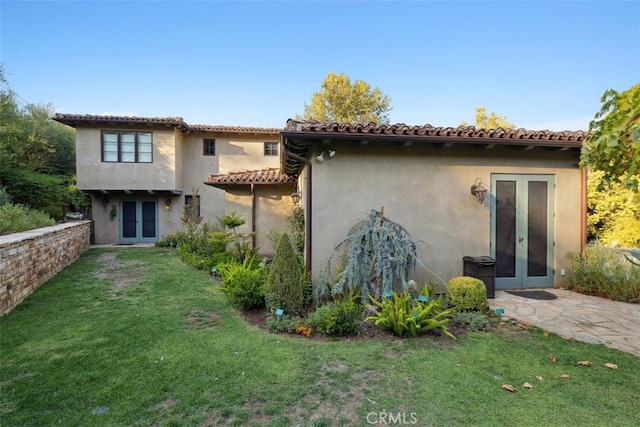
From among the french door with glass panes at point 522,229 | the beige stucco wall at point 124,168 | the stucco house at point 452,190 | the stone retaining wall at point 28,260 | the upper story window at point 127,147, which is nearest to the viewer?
the stone retaining wall at point 28,260

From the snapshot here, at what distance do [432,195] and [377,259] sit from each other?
223 centimetres

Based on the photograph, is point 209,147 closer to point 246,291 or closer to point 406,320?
point 246,291

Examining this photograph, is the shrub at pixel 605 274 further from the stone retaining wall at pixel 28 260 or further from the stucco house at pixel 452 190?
the stone retaining wall at pixel 28 260

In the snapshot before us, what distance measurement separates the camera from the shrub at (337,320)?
4641mm

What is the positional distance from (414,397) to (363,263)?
103 inches

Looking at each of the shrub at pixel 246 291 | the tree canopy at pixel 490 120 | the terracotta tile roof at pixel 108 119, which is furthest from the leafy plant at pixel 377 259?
the tree canopy at pixel 490 120

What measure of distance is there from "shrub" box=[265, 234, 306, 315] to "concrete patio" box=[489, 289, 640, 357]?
3613 mm

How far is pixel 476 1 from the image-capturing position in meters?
8.36

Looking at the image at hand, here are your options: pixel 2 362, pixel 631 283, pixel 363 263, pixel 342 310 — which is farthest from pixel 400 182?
pixel 2 362


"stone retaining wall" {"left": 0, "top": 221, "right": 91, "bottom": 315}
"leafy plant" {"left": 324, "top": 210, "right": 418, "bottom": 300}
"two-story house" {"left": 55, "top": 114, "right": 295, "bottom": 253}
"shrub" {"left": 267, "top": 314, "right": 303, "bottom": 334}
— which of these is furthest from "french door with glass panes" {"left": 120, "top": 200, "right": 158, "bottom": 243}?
"leafy plant" {"left": 324, "top": 210, "right": 418, "bottom": 300}

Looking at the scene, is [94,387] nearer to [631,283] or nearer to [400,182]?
[400,182]

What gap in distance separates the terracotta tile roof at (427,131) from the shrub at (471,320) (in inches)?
131

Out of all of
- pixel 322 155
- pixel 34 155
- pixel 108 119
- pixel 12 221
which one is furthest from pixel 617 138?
pixel 34 155

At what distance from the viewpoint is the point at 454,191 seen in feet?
22.2
